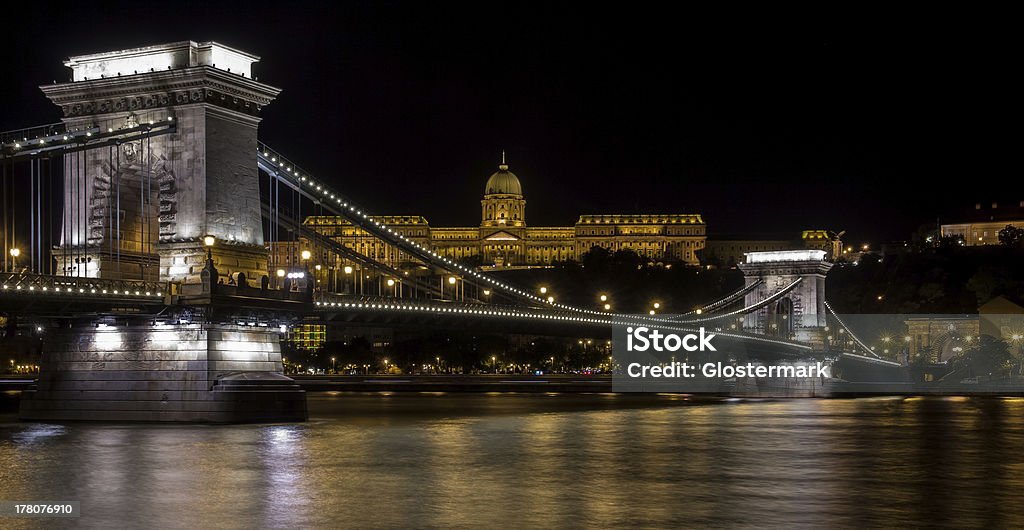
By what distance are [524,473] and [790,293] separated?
311 ft

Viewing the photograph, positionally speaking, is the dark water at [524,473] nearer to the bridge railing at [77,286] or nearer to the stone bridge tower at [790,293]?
the bridge railing at [77,286]

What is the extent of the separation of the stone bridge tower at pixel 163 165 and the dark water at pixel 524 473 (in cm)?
651

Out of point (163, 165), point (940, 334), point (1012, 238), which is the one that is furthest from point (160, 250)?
point (1012, 238)

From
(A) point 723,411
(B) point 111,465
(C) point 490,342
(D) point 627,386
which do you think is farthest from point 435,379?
(B) point 111,465

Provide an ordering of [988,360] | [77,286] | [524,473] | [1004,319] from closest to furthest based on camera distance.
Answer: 1. [524,473]
2. [77,286]
3. [988,360]
4. [1004,319]

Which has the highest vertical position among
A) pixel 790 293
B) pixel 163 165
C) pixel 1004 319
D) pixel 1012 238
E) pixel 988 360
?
pixel 1012 238

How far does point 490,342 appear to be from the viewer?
465 ft

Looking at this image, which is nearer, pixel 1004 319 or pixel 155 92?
pixel 155 92

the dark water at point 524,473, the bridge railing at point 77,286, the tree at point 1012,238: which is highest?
the tree at point 1012,238

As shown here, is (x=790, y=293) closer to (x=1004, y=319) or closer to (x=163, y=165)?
(x=1004, y=319)

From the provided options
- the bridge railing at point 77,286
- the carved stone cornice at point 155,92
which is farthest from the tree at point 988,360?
the bridge railing at point 77,286

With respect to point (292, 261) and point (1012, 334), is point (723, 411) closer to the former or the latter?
point (292, 261)

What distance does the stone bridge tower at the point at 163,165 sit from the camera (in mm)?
45656

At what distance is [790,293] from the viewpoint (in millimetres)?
122500
